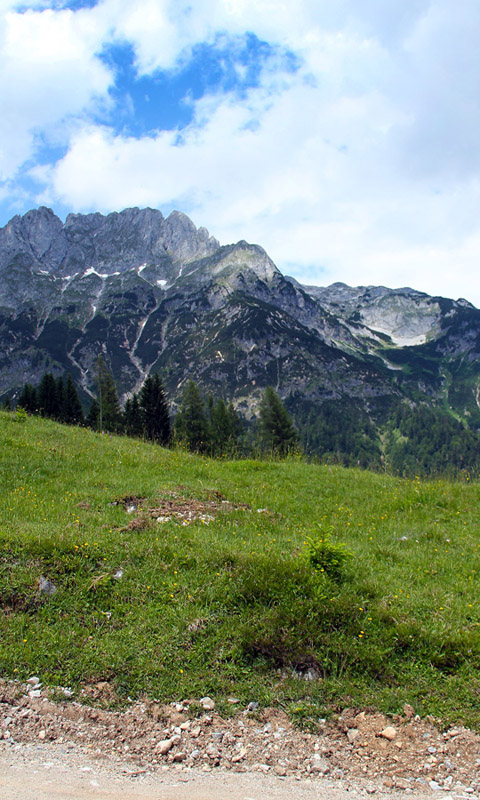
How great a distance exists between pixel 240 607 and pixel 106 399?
214ft

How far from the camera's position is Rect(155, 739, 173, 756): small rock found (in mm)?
4730

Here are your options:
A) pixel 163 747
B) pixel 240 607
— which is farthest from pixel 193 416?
pixel 163 747

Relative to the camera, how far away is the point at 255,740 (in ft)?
16.4

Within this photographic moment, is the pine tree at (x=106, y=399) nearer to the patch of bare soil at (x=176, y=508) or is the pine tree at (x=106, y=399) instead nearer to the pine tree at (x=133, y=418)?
the pine tree at (x=133, y=418)

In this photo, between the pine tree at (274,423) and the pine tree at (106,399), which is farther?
the pine tree at (106,399)

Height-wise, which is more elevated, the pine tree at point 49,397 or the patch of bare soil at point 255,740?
the pine tree at point 49,397

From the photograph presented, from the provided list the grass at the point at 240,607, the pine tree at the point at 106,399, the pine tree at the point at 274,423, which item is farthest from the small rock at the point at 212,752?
the pine tree at the point at 106,399

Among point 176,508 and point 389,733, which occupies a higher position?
point 176,508

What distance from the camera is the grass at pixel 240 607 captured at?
5719 millimetres

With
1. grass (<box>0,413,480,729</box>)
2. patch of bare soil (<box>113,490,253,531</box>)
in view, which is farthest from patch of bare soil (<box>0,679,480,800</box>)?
patch of bare soil (<box>113,490,253,531</box>)

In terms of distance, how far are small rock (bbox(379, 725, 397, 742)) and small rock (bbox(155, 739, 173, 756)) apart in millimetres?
2446

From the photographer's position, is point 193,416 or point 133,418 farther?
point 133,418

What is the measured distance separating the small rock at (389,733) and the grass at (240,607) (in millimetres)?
391

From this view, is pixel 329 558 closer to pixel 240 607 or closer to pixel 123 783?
pixel 240 607
